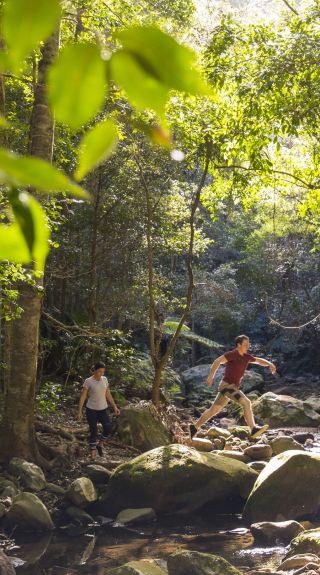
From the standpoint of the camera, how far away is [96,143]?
0.47 m

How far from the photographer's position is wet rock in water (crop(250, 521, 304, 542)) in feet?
25.9

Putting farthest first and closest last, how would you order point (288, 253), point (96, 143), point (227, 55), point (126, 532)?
point (288, 253)
point (227, 55)
point (126, 532)
point (96, 143)

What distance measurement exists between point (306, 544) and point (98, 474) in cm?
329

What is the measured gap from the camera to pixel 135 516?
8500 millimetres

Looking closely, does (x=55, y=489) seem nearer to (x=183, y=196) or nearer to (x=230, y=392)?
(x=230, y=392)

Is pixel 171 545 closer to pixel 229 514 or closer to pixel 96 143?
pixel 229 514

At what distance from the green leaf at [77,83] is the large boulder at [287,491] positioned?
8765 millimetres

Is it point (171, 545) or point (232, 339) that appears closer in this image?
point (171, 545)

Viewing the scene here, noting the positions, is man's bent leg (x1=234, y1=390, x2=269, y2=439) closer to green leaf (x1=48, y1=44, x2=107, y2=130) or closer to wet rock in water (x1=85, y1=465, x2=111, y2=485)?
wet rock in water (x1=85, y1=465, x2=111, y2=485)

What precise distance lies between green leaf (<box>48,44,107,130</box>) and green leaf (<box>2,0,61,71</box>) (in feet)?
0.06

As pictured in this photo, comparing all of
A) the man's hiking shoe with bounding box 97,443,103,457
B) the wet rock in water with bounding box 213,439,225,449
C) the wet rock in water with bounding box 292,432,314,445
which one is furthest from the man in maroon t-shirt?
the wet rock in water with bounding box 292,432,314,445

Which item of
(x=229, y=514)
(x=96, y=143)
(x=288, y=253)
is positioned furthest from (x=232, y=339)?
(x=96, y=143)

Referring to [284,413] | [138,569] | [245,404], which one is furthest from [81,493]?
[284,413]

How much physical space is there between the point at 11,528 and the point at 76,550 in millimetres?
891
